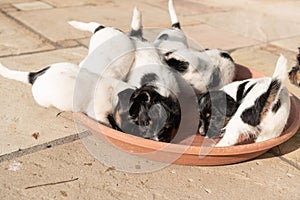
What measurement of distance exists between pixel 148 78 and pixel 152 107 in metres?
0.34

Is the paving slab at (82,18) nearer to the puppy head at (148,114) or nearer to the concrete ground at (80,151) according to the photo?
the concrete ground at (80,151)

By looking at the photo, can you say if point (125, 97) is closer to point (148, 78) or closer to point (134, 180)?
point (148, 78)

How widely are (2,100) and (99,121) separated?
910 mm

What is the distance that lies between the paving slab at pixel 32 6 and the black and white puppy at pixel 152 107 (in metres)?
3.15

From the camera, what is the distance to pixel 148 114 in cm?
205

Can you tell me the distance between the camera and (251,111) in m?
2.20

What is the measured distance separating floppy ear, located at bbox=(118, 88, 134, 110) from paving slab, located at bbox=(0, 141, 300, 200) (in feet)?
1.08

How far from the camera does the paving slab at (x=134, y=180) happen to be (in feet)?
6.53

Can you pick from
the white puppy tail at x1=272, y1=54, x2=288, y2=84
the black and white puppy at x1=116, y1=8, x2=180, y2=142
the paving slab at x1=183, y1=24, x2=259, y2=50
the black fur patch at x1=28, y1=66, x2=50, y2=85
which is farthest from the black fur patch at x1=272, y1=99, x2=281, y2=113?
the paving slab at x1=183, y1=24, x2=259, y2=50

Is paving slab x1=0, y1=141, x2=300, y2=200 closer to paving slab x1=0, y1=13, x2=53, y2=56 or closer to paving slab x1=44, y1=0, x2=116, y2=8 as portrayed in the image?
paving slab x1=0, y1=13, x2=53, y2=56

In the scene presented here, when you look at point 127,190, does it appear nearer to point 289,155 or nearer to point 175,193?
point 175,193

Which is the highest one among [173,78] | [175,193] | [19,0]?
[173,78]

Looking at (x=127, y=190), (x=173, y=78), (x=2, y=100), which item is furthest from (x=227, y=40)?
(x=127, y=190)

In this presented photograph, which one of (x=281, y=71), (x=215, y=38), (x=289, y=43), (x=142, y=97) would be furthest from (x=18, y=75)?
(x=289, y=43)
